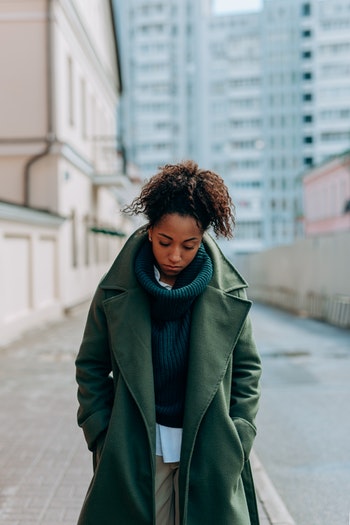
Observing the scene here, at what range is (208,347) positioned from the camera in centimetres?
226

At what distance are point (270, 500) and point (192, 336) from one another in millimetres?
2411

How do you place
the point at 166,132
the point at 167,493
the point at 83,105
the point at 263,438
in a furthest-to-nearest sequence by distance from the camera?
the point at 166,132 → the point at 83,105 → the point at 263,438 → the point at 167,493

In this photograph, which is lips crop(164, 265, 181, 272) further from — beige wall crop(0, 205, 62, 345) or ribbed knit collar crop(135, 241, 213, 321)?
beige wall crop(0, 205, 62, 345)

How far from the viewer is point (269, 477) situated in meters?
4.89

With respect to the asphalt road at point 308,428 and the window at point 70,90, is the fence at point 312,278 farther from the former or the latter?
the window at point 70,90

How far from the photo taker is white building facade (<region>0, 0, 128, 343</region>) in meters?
13.5

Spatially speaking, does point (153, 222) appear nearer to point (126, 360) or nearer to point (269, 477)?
point (126, 360)

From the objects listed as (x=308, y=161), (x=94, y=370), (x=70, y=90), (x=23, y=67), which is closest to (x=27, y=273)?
(x=23, y=67)

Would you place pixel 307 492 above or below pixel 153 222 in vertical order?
below

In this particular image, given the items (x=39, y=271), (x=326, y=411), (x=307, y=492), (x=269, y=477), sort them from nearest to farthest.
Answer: (x=307, y=492)
(x=269, y=477)
(x=326, y=411)
(x=39, y=271)

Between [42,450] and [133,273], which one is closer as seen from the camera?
[133,273]

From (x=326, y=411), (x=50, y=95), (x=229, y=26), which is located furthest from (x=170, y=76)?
(x=326, y=411)

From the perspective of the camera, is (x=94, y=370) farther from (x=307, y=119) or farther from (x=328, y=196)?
(x=307, y=119)

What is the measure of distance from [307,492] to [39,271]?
11.2m
